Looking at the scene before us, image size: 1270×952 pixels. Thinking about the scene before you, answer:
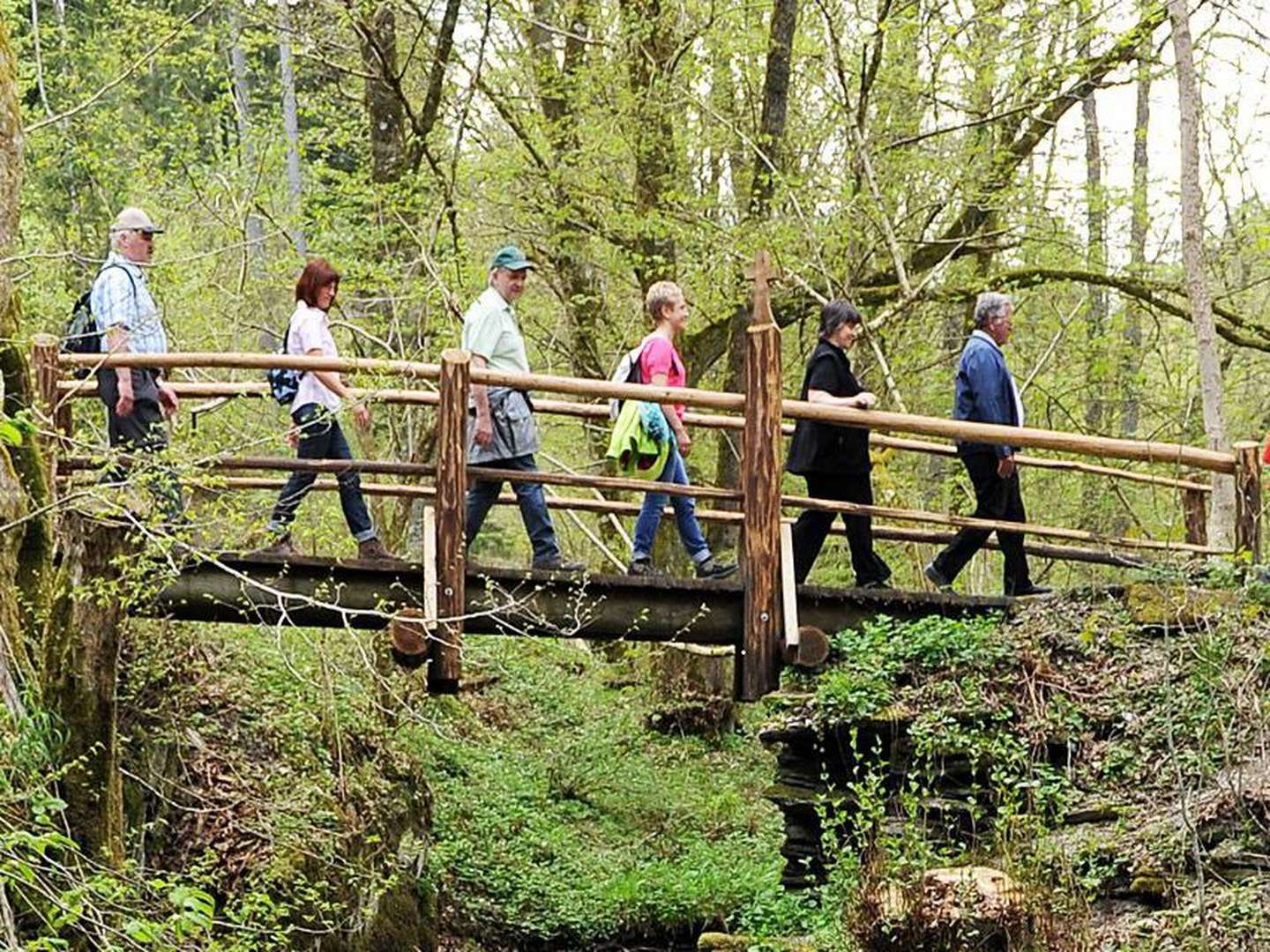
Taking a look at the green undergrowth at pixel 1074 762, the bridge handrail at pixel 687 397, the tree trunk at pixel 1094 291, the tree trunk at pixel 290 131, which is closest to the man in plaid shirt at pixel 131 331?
the bridge handrail at pixel 687 397

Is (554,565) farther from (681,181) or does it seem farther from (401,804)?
(681,181)

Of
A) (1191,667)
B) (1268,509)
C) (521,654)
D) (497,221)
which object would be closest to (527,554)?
(521,654)

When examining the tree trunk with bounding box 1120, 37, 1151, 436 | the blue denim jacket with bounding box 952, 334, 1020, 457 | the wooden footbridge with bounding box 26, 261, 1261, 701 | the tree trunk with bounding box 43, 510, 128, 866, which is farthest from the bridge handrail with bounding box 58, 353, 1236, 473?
the tree trunk with bounding box 1120, 37, 1151, 436

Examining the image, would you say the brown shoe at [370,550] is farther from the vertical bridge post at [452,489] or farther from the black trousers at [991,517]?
the black trousers at [991,517]

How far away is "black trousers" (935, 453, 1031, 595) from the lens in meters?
9.07

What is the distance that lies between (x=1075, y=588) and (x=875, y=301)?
5.48 metres

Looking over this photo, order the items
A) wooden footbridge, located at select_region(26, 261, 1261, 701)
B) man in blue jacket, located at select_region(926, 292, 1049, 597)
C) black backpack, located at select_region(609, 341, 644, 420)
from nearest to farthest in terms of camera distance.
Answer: wooden footbridge, located at select_region(26, 261, 1261, 701) < black backpack, located at select_region(609, 341, 644, 420) < man in blue jacket, located at select_region(926, 292, 1049, 597)

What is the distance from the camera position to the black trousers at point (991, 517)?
9.07 meters

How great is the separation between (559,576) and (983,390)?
2688mm

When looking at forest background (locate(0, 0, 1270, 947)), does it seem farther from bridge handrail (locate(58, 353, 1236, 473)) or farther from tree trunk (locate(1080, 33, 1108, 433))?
bridge handrail (locate(58, 353, 1236, 473))

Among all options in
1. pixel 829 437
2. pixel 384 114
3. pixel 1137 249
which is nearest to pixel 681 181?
pixel 384 114

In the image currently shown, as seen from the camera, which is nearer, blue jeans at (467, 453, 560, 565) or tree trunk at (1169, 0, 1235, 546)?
blue jeans at (467, 453, 560, 565)

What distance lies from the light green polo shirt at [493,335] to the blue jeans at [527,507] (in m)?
0.51

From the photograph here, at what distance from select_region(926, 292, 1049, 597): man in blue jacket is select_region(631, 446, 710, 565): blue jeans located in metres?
1.49
